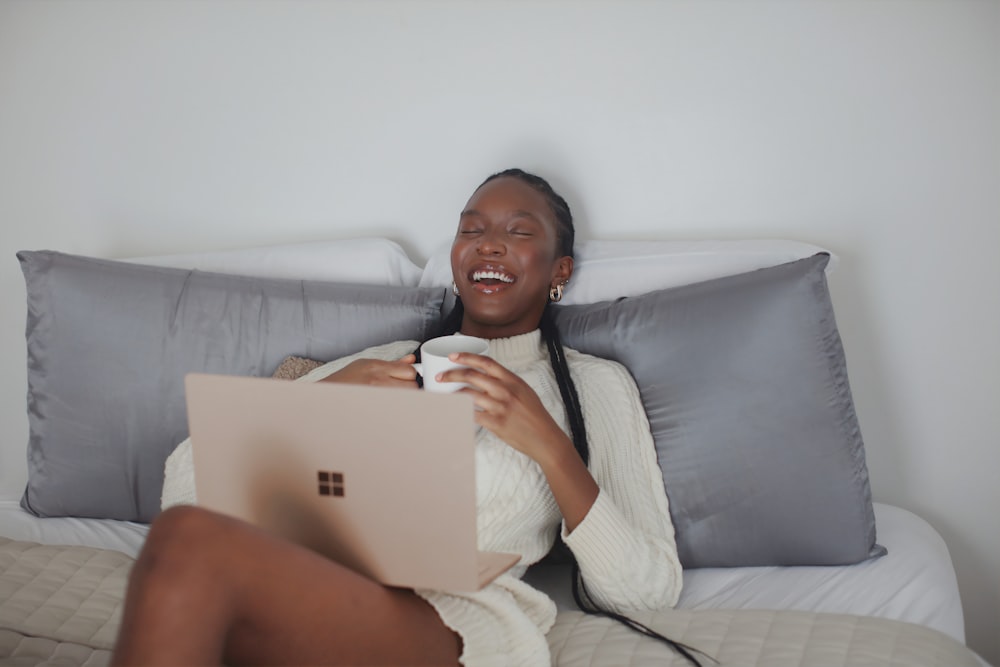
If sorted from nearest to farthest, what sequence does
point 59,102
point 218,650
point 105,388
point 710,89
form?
point 218,650
point 105,388
point 710,89
point 59,102

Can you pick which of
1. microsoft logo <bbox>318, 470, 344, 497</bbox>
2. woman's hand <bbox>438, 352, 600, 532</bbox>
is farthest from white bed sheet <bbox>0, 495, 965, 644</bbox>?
microsoft logo <bbox>318, 470, 344, 497</bbox>

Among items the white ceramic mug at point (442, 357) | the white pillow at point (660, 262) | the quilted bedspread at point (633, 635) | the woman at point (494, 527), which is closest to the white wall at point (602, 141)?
the white pillow at point (660, 262)

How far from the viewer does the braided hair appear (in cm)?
146

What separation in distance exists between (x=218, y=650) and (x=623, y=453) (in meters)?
0.79

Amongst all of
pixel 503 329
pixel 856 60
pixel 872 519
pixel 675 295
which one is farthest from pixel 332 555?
pixel 856 60

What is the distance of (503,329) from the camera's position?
179 cm

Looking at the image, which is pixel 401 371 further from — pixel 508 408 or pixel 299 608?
pixel 299 608

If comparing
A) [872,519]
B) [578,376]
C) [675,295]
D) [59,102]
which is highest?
[59,102]

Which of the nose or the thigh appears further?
the nose

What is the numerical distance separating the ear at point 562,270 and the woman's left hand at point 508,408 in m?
0.54

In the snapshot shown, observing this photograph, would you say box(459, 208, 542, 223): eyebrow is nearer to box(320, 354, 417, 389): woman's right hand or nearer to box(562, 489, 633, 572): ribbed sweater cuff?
box(320, 354, 417, 389): woman's right hand

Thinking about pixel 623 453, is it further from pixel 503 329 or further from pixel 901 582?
pixel 901 582

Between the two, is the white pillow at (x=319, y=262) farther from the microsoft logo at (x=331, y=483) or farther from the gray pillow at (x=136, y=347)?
the microsoft logo at (x=331, y=483)

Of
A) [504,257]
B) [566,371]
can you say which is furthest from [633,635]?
[504,257]
